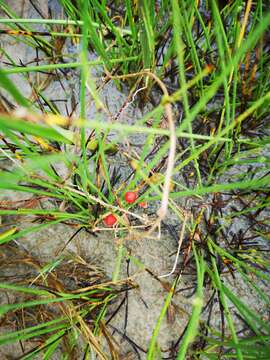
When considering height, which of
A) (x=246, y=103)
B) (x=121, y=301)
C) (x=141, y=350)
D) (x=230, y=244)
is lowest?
(x=141, y=350)

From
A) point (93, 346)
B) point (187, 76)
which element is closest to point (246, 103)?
point (187, 76)

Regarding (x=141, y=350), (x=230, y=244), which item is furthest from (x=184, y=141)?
(x=141, y=350)

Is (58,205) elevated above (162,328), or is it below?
above

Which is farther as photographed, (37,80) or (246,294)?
(37,80)

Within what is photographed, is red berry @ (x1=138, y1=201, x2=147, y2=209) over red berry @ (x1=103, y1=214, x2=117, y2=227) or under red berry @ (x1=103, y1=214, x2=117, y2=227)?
over

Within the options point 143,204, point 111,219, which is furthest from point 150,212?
point 111,219

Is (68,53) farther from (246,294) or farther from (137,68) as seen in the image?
(246,294)

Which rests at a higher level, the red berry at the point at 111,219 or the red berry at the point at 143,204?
the red berry at the point at 143,204

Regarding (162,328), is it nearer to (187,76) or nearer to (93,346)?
(93,346)

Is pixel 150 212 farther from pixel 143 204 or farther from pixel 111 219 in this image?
pixel 111 219
